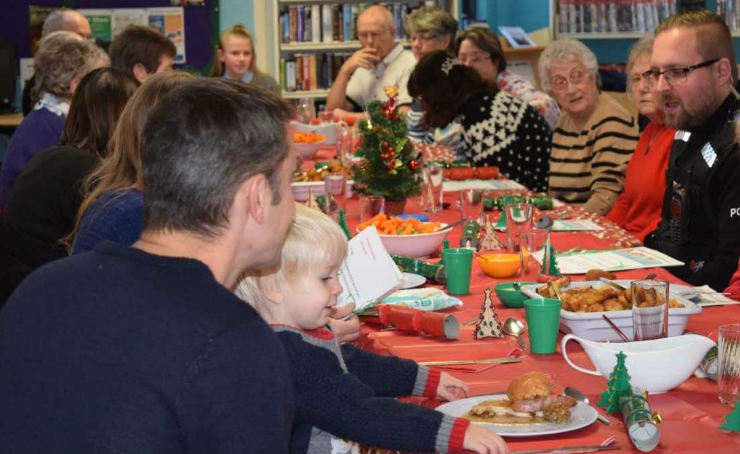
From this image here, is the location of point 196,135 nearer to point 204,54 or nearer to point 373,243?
point 373,243

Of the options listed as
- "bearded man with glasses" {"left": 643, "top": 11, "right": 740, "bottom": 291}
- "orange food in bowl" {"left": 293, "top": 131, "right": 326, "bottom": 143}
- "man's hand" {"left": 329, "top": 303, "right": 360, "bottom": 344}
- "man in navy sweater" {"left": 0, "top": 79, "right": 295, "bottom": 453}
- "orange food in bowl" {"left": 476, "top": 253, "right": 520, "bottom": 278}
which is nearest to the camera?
"man in navy sweater" {"left": 0, "top": 79, "right": 295, "bottom": 453}

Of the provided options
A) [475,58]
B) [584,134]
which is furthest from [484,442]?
[475,58]

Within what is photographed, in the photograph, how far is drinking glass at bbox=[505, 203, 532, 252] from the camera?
2.71 meters

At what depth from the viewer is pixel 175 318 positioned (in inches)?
41.6

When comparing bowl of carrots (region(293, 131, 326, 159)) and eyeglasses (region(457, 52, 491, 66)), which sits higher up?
eyeglasses (region(457, 52, 491, 66))

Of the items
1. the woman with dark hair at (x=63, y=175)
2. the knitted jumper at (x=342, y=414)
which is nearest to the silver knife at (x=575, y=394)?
the knitted jumper at (x=342, y=414)

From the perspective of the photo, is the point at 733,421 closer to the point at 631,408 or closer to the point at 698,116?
the point at 631,408

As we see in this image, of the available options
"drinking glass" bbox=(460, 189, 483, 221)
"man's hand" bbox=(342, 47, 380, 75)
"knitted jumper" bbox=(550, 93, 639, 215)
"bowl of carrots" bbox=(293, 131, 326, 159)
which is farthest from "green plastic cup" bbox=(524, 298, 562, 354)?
"man's hand" bbox=(342, 47, 380, 75)

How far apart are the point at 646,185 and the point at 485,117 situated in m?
0.99

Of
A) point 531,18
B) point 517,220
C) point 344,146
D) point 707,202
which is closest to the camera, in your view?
point 517,220

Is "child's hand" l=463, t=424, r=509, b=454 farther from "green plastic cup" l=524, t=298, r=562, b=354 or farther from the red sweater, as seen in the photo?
the red sweater

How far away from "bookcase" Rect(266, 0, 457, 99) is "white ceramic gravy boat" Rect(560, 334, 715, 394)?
22.6ft

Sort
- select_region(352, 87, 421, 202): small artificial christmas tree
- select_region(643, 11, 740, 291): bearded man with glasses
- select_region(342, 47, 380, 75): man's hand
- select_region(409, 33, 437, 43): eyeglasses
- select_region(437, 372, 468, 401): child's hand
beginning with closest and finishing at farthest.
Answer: select_region(437, 372, 468, 401): child's hand
select_region(643, 11, 740, 291): bearded man with glasses
select_region(352, 87, 421, 202): small artificial christmas tree
select_region(409, 33, 437, 43): eyeglasses
select_region(342, 47, 380, 75): man's hand

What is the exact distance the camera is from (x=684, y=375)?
1.68m
